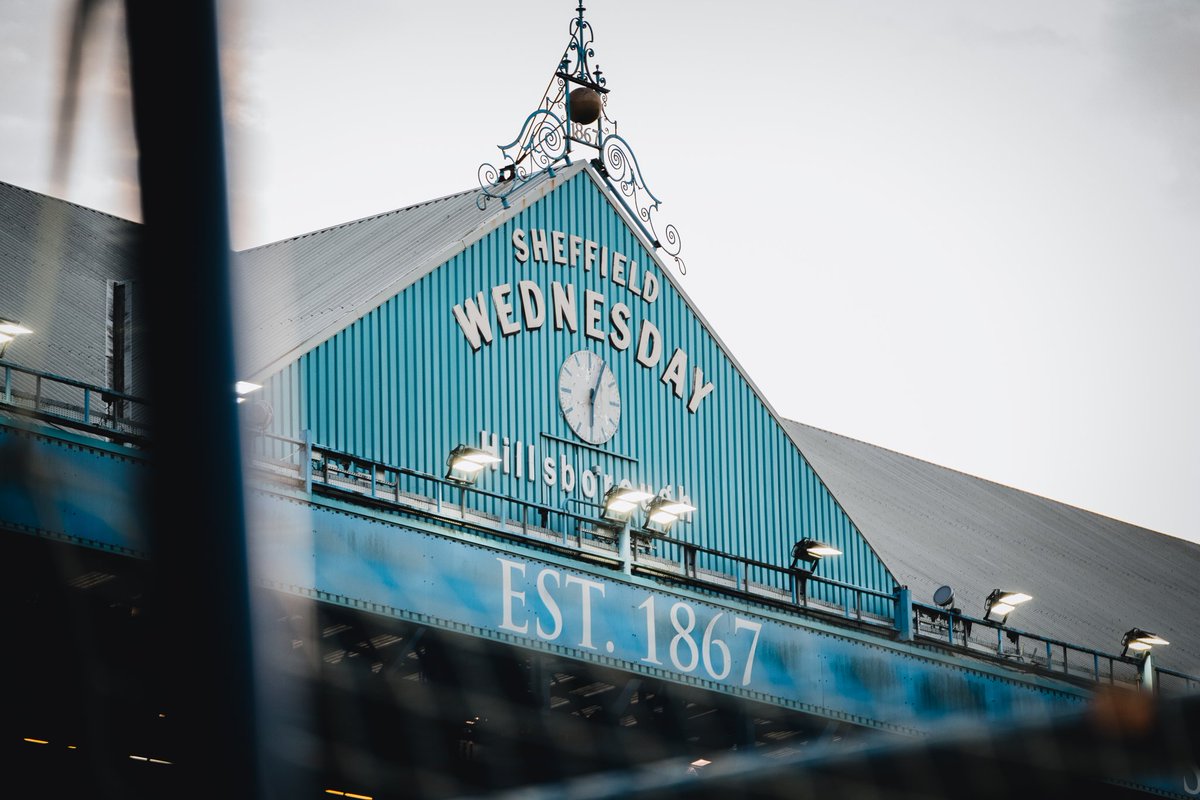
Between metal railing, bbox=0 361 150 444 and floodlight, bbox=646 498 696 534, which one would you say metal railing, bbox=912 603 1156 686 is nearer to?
floodlight, bbox=646 498 696 534

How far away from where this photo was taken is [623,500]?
25.4m

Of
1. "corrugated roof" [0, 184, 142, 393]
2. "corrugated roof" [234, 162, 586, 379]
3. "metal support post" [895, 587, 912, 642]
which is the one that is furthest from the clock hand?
"corrugated roof" [0, 184, 142, 393]

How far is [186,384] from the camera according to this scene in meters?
2.12

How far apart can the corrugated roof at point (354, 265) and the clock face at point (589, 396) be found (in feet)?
8.74

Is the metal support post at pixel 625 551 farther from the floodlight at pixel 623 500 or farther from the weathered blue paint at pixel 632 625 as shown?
the floodlight at pixel 623 500

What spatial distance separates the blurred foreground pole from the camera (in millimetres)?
2041

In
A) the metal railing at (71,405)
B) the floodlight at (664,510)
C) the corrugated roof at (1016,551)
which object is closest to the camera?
the metal railing at (71,405)

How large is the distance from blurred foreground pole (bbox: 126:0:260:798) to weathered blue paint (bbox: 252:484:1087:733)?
14.8m

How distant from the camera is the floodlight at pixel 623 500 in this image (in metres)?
25.2

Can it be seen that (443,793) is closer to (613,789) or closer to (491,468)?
(491,468)

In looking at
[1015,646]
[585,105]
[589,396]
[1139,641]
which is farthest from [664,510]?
[1139,641]

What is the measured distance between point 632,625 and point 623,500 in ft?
9.50

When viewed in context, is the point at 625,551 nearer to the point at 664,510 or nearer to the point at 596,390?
the point at 664,510

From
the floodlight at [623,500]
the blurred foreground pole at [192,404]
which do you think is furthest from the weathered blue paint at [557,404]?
the blurred foreground pole at [192,404]
